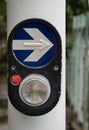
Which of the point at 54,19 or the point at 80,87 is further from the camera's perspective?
the point at 80,87

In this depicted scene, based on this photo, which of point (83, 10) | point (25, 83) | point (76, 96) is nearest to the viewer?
point (25, 83)

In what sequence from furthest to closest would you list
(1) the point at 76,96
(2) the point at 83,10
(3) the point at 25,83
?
(1) the point at 76,96 < (2) the point at 83,10 < (3) the point at 25,83

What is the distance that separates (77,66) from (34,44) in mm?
4538

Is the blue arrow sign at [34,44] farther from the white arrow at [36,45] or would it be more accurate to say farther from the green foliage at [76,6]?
the green foliage at [76,6]

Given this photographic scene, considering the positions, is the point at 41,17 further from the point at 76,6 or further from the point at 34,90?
the point at 76,6

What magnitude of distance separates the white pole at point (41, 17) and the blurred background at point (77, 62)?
13.1ft

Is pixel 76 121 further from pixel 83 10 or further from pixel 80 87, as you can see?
pixel 83 10

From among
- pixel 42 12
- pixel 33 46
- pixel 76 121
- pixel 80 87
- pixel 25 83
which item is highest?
pixel 42 12

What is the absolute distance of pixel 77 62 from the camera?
5.98 meters

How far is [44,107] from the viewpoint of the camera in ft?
4.81

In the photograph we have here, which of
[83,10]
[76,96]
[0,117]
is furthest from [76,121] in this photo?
[83,10]

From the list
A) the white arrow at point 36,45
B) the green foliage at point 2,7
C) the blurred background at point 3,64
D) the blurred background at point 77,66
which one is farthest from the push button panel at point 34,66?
the blurred background at point 77,66

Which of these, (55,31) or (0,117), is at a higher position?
(55,31)

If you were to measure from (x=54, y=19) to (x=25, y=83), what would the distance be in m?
0.23
